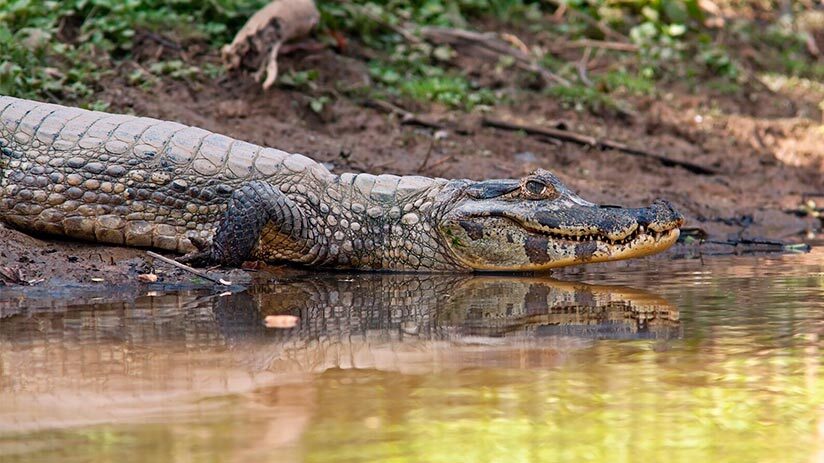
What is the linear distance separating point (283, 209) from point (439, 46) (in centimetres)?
540

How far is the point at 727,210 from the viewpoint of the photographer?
9477 mm

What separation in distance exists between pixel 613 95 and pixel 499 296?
617 cm

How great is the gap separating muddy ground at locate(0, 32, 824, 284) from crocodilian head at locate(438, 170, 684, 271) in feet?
6.25

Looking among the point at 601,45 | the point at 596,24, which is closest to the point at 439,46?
the point at 601,45

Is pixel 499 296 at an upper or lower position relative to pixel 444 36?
lower

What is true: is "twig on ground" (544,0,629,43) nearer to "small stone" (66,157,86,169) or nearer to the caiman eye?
the caiman eye

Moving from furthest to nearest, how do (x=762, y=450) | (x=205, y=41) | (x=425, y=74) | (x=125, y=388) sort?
1. (x=425, y=74)
2. (x=205, y=41)
3. (x=125, y=388)
4. (x=762, y=450)

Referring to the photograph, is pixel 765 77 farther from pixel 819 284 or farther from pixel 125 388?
pixel 125 388

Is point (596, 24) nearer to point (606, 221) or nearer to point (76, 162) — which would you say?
point (606, 221)

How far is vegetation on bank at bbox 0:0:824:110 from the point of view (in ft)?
30.6

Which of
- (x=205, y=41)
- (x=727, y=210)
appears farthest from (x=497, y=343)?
(x=205, y=41)

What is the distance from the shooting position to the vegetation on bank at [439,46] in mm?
9328

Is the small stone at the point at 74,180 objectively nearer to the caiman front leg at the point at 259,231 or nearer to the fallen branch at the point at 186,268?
the fallen branch at the point at 186,268

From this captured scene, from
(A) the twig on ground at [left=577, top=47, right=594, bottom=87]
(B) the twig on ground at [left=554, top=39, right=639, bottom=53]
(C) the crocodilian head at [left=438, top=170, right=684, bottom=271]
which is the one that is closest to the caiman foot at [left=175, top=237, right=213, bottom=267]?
(C) the crocodilian head at [left=438, top=170, right=684, bottom=271]
